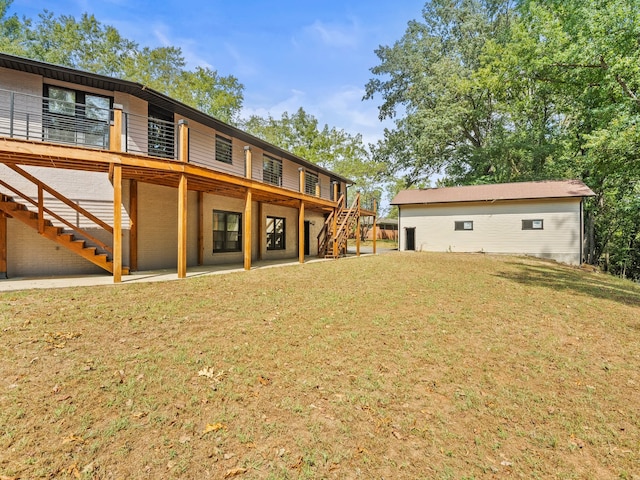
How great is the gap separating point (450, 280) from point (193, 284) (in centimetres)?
742

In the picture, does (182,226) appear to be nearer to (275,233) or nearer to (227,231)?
(227,231)

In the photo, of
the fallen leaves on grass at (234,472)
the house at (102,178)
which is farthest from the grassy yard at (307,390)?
the house at (102,178)

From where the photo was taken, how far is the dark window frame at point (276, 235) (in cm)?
1588

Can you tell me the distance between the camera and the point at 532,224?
19.0 metres

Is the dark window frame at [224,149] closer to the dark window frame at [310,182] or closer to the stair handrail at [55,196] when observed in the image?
the stair handrail at [55,196]

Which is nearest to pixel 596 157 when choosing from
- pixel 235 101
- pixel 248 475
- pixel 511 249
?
pixel 511 249

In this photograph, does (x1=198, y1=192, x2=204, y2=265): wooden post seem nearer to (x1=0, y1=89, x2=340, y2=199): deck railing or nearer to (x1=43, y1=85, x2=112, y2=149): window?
(x1=0, y1=89, x2=340, y2=199): deck railing

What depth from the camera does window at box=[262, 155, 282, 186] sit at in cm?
1526

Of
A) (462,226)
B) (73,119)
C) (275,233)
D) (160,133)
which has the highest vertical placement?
(160,133)

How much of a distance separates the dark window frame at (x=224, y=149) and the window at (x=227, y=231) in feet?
7.42

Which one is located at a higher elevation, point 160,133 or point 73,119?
point 160,133

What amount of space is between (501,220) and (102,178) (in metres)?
21.4

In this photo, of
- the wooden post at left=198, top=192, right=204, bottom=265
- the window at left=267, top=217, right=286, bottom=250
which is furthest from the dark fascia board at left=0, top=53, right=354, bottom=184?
the window at left=267, top=217, right=286, bottom=250

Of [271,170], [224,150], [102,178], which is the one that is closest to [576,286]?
[271,170]
